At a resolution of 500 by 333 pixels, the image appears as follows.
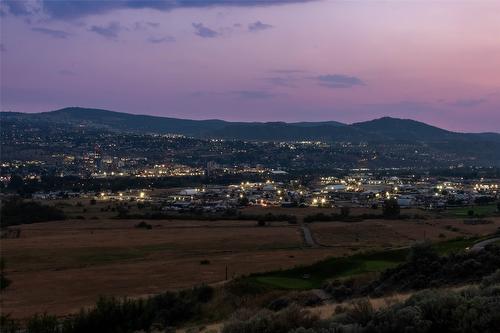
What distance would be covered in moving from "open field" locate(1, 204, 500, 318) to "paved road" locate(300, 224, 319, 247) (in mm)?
584

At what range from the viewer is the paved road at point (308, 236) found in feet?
152

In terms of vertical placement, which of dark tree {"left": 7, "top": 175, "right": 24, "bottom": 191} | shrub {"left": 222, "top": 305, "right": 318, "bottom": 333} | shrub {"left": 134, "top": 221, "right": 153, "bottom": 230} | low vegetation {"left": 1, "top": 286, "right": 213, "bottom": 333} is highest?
shrub {"left": 222, "top": 305, "right": 318, "bottom": 333}

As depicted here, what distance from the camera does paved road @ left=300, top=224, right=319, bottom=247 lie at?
46.2 m

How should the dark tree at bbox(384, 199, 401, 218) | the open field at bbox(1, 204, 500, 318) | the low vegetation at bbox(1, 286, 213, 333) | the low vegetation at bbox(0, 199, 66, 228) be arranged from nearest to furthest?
the low vegetation at bbox(1, 286, 213, 333), the open field at bbox(1, 204, 500, 318), the dark tree at bbox(384, 199, 401, 218), the low vegetation at bbox(0, 199, 66, 228)

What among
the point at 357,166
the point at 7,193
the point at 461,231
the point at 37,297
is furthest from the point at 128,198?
the point at 357,166

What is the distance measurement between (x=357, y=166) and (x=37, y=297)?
572 ft

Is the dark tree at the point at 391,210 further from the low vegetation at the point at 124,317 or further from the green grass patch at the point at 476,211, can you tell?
the low vegetation at the point at 124,317

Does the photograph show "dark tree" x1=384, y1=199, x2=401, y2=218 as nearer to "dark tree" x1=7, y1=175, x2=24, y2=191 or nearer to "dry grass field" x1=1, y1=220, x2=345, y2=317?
"dry grass field" x1=1, y1=220, x2=345, y2=317

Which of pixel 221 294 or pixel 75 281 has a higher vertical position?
pixel 221 294

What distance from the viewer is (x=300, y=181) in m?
132

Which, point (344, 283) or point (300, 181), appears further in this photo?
point (300, 181)

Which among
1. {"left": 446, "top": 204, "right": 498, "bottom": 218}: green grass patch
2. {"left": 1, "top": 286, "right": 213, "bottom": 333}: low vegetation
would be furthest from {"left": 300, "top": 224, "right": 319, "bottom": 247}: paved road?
{"left": 1, "top": 286, "right": 213, "bottom": 333}: low vegetation

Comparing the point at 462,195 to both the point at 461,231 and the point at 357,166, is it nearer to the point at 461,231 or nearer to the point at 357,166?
the point at 461,231

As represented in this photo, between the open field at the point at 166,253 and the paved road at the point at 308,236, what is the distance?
0.58 metres
